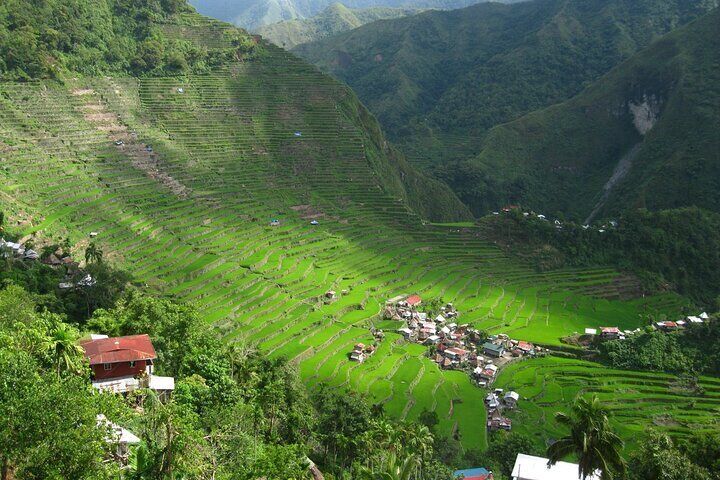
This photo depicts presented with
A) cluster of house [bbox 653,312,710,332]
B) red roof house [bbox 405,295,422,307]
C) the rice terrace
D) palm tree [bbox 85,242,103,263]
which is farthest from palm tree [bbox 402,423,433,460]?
cluster of house [bbox 653,312,710,332]

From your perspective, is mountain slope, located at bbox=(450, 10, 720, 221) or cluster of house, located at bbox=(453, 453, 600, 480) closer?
cluster of house, located at bbox=(453, 453, 600, 480)

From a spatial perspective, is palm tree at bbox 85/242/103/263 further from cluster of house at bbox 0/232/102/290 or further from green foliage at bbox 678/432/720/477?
green foliage at bbox 678/432/720/477

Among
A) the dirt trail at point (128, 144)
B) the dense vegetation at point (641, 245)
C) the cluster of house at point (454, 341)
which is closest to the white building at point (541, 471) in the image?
the cluster of house at point (454, 341)

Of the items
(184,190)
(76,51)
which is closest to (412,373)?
(184,190)

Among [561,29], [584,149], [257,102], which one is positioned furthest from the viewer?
[561,29]

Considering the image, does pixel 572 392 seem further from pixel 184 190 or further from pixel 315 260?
pixel 184 190

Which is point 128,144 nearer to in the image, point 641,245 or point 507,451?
point 507,451

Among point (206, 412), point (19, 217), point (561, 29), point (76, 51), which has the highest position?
point (561, 29)

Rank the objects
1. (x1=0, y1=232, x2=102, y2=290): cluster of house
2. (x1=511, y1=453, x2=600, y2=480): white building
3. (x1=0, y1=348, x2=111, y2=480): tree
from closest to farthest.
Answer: (x1=0, y1=348, x2=111, y2=480): tree < (x1=511, y1=453, x2=600, y2=480): white building < (x1=0, y1=232, x2=102, y2=290): cluster of house
